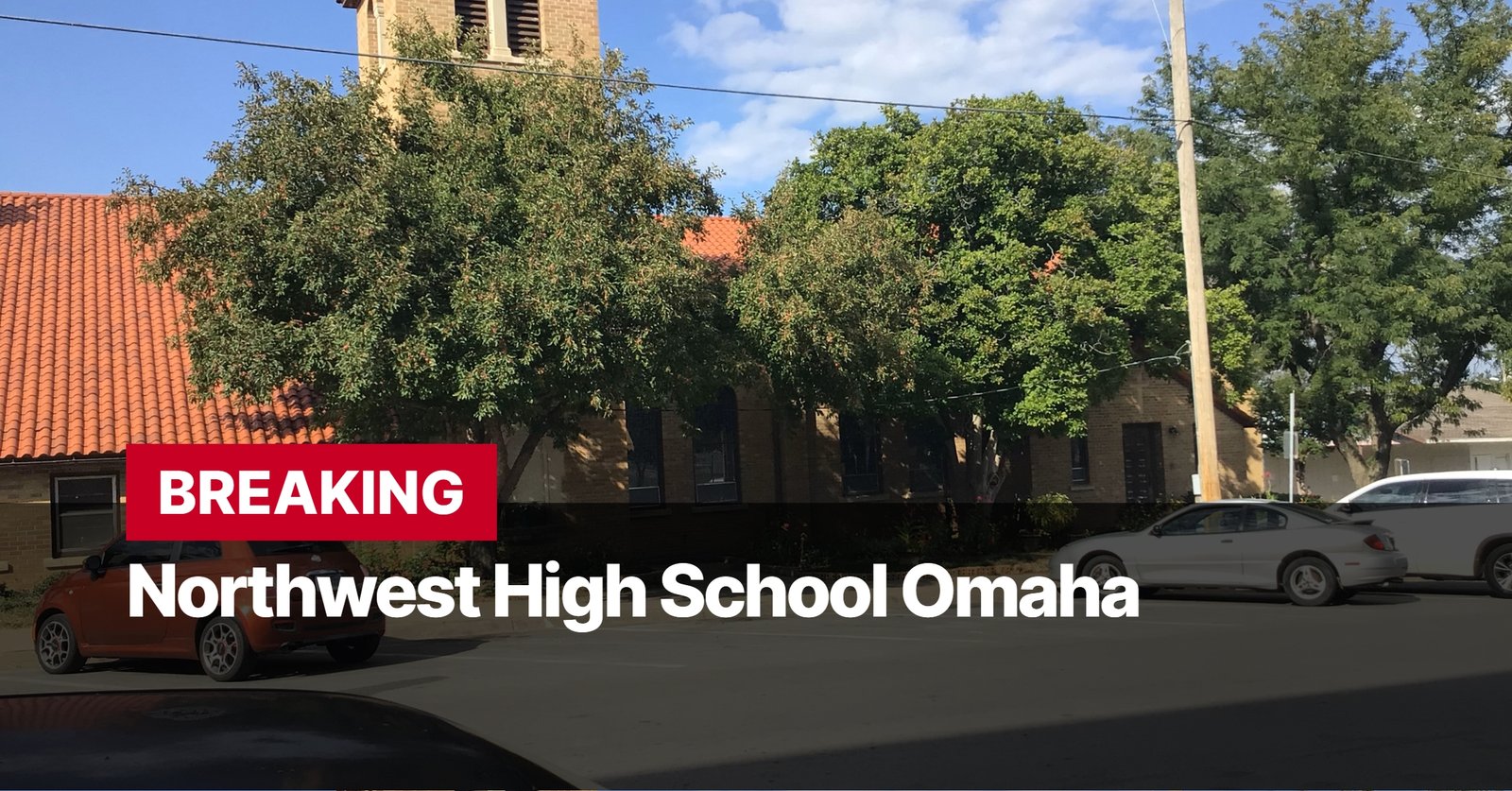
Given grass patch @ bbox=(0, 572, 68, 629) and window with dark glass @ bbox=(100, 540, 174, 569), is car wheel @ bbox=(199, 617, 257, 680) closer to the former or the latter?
window with dark glass @ bbox=(100, 540, 174, 569)

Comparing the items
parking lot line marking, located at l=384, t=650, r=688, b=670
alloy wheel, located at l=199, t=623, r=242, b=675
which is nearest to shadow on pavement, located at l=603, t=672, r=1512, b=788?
parking lot line marking, located at l=384, t=650, r=688, b=670

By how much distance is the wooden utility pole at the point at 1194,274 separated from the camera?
20.9 meters

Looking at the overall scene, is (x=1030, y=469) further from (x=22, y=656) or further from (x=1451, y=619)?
(x=22, y=656)

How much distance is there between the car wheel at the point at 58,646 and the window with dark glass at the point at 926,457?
883 inches

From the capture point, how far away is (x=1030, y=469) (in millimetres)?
35531

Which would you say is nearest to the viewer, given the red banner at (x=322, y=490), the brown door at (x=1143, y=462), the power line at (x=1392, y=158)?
the red banner at (x=322, y=490)

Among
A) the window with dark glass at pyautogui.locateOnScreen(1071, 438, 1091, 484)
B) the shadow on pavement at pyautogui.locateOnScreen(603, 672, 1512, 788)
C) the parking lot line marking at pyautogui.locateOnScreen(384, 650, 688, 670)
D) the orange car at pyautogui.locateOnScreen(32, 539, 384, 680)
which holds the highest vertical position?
the window with dark glass at pyautogui.locateOnScreen(1071, 438, 1091, 484)

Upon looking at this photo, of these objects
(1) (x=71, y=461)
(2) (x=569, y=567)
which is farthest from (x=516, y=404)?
(1) (x=71, y=461)

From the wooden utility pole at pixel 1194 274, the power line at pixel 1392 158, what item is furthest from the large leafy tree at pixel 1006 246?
the power line at pixel 1392 158

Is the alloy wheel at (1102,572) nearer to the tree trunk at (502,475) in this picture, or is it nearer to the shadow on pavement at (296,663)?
Answer: the tree trunk at (502,475)

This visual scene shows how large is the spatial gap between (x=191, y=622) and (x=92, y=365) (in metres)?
12.0

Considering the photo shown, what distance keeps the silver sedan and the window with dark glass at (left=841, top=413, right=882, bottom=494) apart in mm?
13728

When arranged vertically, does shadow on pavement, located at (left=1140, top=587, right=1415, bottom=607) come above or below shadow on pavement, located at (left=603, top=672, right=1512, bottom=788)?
below

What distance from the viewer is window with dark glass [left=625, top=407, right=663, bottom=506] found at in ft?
97.2
